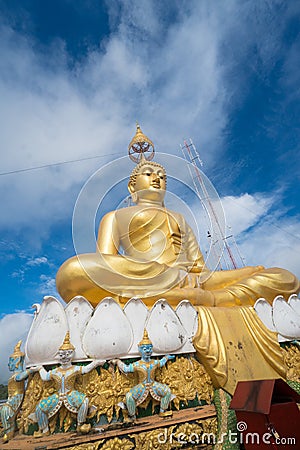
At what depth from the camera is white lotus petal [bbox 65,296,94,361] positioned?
3334 mm

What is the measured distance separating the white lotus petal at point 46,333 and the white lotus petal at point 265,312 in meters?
2.62

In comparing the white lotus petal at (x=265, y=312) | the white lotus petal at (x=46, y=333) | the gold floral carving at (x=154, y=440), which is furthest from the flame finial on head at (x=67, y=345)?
Answer: the white lotus petal at (x=265, y=312)

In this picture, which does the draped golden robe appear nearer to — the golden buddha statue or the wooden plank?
the golden buddha statue

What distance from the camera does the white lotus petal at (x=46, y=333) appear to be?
10.8 feet

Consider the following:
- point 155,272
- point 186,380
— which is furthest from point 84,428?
point 155,272

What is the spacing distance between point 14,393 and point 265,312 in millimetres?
3304

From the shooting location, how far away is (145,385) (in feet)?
10.1

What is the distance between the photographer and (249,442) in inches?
99.5

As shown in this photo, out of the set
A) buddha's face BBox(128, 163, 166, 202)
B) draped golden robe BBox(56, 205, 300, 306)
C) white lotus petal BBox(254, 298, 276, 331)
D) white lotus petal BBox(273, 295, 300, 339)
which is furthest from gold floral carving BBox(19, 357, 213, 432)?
buddha's face BBox(128, 163, 166, 202)

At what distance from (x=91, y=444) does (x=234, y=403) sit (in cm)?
131

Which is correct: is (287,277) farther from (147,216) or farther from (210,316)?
(147,216)

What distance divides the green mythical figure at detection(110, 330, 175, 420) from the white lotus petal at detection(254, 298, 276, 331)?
5.75 feet

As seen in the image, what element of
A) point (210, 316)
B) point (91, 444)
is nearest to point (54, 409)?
point (91, 444)

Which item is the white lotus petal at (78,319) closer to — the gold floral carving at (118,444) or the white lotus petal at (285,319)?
the gold floral carving at (118,444)
